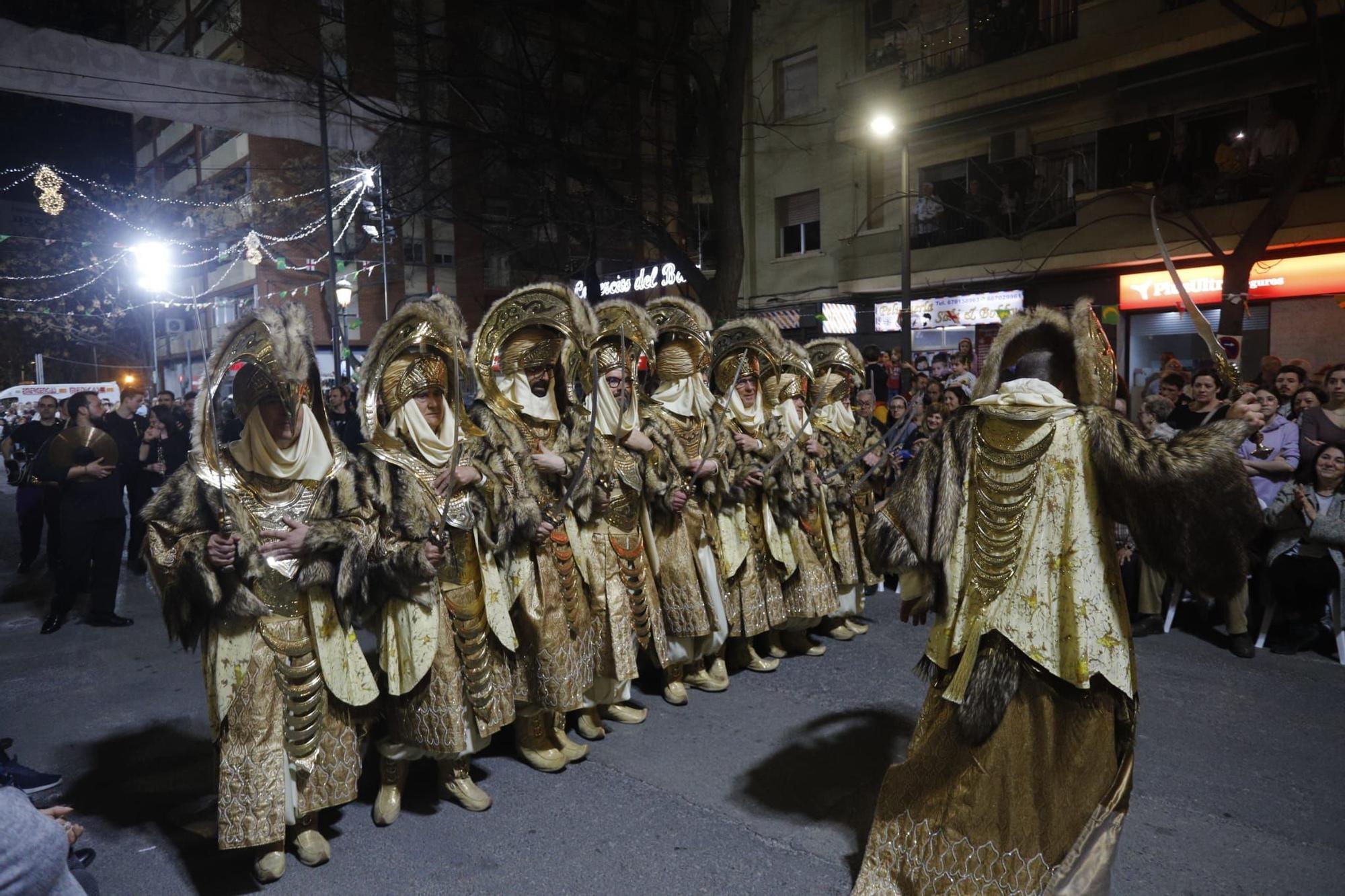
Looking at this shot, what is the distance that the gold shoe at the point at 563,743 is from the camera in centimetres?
408

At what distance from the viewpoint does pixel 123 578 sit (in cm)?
873

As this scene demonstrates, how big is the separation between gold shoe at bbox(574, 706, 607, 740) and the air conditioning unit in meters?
14.3

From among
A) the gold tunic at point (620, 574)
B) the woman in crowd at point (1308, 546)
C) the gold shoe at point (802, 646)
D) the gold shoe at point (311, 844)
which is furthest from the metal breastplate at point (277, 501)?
the woman in crowd at point (1308, 546)

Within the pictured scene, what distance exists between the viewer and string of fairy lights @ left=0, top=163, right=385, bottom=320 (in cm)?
1221

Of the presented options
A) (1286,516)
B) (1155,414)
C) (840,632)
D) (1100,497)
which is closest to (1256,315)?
(1155,414)

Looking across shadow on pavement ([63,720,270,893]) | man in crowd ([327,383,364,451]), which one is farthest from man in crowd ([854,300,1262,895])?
man in crowd ([327,383,364,451])

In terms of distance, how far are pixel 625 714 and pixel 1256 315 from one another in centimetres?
1351

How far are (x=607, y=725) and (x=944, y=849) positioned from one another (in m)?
2.25

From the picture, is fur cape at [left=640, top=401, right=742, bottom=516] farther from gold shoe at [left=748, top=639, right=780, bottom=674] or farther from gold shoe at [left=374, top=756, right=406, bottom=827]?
gold shoe at [left=374, top=756, right=406, bottom=827]

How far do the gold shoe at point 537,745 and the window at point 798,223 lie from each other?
51.8ft

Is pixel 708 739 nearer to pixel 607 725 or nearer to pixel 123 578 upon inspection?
pixel 607 725

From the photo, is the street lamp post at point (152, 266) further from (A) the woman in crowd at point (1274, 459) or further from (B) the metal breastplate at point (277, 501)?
(A) the woman in crowd at point (1274, 459)

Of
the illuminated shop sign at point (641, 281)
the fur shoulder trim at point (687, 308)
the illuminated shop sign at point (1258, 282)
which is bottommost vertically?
the fur shoulder trim at point (687, 308)

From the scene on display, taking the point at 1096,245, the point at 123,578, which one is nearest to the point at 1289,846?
the point at 123,578
